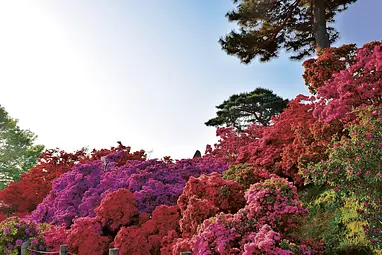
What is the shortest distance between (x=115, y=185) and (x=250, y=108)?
16.0 metres

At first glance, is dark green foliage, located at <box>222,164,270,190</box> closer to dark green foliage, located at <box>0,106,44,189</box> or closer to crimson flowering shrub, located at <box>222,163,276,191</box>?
crimson flowering shrub, located at <box>222,163,276,191</box>

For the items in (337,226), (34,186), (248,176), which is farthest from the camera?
(34,186)

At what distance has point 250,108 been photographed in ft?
84.2

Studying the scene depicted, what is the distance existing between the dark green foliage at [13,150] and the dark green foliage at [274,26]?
64.5 ft

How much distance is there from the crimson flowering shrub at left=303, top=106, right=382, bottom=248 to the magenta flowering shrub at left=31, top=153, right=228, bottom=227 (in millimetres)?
4283

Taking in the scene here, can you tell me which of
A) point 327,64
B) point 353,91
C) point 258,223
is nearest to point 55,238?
point 258,223

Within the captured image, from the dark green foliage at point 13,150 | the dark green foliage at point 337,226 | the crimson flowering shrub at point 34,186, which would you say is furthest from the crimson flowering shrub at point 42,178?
the dark green foliage at point 13,150

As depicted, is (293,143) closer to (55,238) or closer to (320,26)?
(55,238)

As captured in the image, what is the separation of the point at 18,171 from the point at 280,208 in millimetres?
28181

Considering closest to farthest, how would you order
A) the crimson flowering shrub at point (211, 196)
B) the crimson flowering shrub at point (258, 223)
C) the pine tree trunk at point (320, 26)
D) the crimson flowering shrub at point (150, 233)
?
1. the crimson flowering shrub at point (258, 223)
2. the crimson flowering shrub at point (211, 196)
3. the crimson flowering shrub at point (150, 233)
4. the pine tree trunk at point (320, 26)

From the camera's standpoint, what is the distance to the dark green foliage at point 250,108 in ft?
82.3

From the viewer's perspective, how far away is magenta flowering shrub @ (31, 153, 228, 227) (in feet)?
32.2

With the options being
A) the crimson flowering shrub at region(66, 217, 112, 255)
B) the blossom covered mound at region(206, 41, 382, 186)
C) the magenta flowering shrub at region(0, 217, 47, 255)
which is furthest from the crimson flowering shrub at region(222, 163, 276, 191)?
the magenta flowering shrub at region(0, 217, 47, 255)

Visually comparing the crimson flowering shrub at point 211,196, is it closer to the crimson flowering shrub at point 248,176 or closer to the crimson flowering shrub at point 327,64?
the crimson flowering shrub at point 248,176
